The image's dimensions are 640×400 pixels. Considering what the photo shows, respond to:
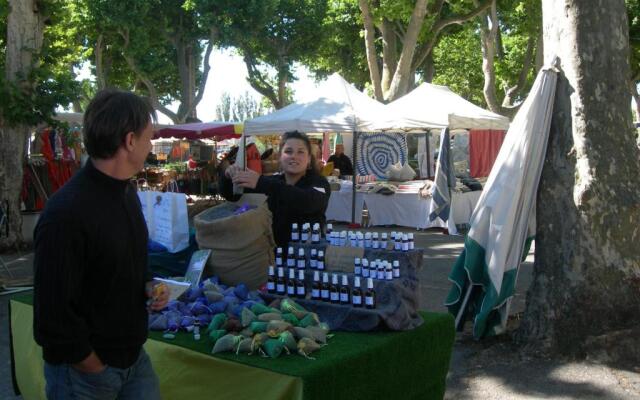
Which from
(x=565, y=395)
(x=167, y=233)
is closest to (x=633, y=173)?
(x=565, y=395)

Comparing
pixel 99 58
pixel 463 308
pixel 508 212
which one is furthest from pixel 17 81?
pixel 99 58

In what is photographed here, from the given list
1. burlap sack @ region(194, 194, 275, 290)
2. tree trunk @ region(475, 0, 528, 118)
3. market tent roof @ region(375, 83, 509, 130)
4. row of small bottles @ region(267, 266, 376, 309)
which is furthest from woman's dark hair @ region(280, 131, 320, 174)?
tree trunk @ region(475, 0, 528, 118)

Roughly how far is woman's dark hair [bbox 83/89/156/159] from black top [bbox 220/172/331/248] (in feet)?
5.74

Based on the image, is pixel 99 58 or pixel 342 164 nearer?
pixel 342 164

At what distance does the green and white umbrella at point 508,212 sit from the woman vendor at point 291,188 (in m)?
1.59

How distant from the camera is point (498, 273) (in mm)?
4742

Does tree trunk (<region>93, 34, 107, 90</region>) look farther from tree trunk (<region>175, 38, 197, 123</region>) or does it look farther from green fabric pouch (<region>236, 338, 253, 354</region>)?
green fabric pouch (<region>236, 338, 253, 354</region>)

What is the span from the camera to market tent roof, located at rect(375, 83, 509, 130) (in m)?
11.3

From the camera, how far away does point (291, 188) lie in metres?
3.64

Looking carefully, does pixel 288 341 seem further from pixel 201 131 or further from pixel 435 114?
pixel 201 131

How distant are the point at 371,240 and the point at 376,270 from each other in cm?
Answer: 35

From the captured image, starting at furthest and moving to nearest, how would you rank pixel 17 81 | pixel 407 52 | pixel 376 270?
pixel 407 52
pixel 17 81
pixel 376 270

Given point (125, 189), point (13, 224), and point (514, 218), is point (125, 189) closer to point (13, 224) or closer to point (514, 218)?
point (514, 218)

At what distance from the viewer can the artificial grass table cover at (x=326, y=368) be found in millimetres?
2418
